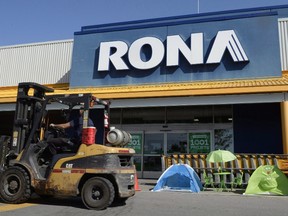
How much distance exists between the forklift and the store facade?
19.9 feet

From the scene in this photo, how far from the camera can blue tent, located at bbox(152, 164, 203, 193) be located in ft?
35.6

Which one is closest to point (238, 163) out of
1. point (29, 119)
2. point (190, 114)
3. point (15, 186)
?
point (190, 114)

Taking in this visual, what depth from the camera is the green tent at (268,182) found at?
10102mm

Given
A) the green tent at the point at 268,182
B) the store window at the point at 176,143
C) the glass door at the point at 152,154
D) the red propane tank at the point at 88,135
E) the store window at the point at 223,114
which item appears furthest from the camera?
the glass door at the point at 152,154

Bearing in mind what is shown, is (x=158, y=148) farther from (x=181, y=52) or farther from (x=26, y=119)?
(x=26, y=119)

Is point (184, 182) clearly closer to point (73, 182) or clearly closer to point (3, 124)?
point (73, 182)

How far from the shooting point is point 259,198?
31.2 ft

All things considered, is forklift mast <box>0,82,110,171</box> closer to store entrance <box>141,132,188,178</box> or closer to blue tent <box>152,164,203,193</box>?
blue tent <box>152,164,203,193</box>

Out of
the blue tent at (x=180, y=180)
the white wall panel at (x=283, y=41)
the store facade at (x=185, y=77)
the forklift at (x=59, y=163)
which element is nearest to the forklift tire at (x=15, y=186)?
the forklift at (x=59, y=163)

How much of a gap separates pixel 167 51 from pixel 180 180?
7.27m

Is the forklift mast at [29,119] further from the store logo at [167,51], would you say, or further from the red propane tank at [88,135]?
the store logo at [167,51]

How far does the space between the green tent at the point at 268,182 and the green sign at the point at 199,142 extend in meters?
5.00

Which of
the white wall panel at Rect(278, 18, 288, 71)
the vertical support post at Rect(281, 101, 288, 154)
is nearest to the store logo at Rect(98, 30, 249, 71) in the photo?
the white wall panel at Rect(278, 18, 288, 71)

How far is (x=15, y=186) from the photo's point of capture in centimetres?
758
